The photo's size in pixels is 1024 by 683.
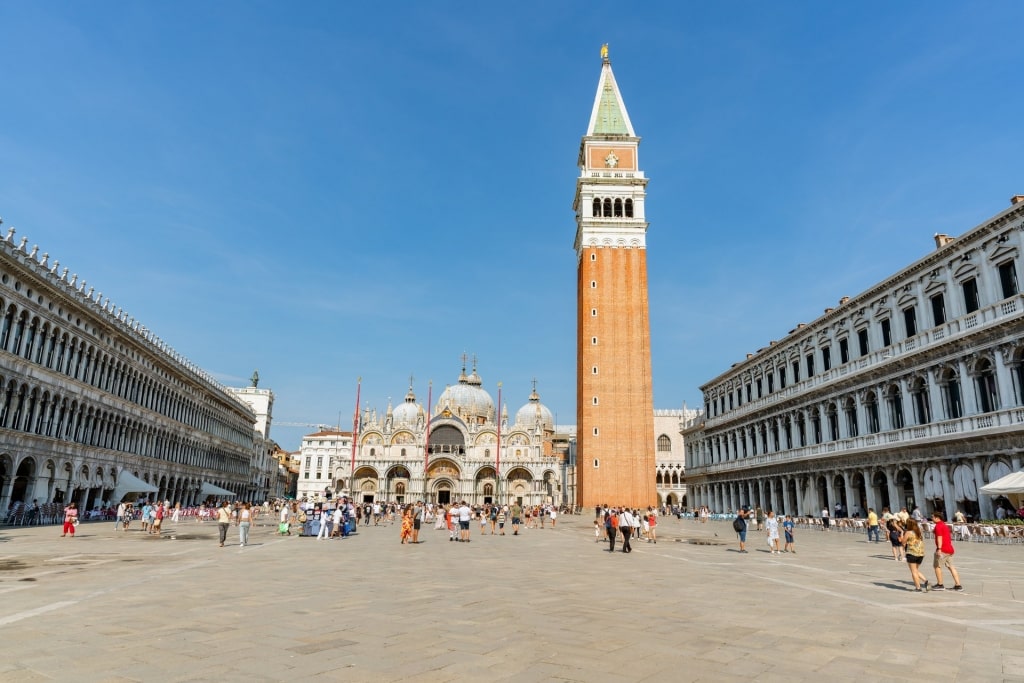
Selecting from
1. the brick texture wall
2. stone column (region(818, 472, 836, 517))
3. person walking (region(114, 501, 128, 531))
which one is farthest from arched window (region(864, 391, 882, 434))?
person walking (region(114, 501, 128, 531))

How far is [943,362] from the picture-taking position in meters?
26.0

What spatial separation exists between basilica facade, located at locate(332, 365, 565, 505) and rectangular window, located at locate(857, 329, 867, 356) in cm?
4220

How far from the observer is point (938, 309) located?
2719 cm

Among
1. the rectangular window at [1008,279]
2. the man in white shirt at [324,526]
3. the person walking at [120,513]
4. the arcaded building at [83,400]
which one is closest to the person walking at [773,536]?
the rectangular window at [1008,279]

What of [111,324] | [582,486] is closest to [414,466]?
[582,486]

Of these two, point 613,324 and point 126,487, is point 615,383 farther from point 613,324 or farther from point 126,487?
point 126,487

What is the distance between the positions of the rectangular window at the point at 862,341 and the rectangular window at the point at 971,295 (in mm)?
7035

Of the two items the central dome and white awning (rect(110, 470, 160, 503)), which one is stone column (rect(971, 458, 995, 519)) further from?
the central dome

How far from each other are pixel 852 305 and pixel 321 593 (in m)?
31.3

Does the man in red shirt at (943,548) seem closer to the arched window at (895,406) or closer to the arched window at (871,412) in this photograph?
the arched window at (895,406)

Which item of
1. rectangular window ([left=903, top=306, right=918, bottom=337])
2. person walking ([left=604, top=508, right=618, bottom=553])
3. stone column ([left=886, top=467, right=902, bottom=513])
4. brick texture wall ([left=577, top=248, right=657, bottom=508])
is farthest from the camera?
brick texture wall ([left=577, top=248, right=657, bottom=508])

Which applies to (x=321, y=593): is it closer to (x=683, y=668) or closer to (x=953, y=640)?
(x=683, y=668)

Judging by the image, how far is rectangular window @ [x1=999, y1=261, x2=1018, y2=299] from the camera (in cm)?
2316

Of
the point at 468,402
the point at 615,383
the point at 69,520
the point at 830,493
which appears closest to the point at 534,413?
the point at 468,402
